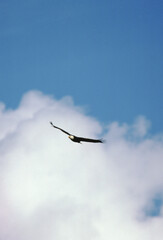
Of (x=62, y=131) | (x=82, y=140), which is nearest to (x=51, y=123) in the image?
(x=62, y=131)

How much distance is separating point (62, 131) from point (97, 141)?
5976 millimetres

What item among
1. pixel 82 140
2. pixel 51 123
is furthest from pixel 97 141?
pixel 51 123

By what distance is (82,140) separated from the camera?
188ft

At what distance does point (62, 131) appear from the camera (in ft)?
187

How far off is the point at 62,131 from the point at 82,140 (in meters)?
3.62

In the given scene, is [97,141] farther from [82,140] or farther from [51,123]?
[51,123]

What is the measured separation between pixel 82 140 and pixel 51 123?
19.1 feet

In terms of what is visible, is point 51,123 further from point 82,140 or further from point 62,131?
point 82,140

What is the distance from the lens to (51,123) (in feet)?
187

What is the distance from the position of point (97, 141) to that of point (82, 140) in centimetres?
257

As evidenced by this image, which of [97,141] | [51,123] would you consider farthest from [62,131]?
[97,141]

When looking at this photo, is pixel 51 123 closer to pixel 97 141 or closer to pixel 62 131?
pixel 62 131
